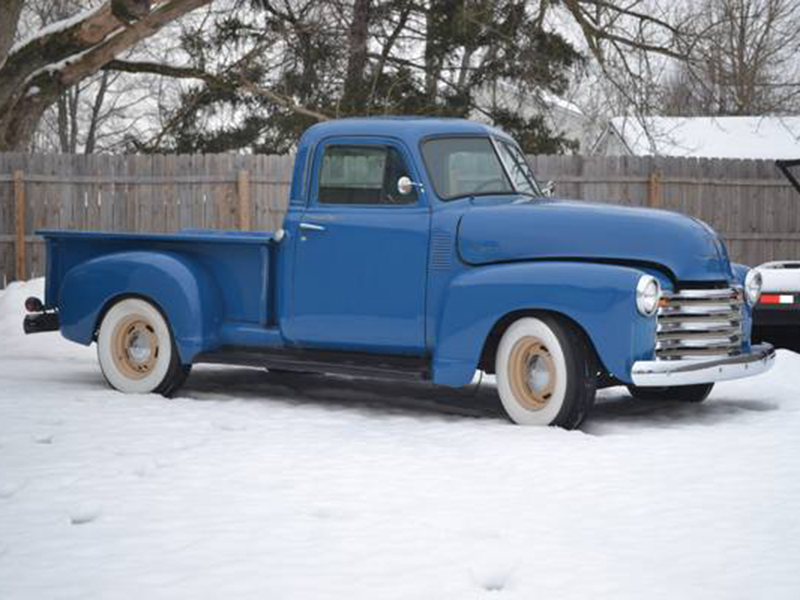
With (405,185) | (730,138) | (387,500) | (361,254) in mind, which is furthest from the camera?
(730,138)

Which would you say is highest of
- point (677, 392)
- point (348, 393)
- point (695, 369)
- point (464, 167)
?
point (464, 167)

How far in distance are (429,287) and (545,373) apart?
0.96 m

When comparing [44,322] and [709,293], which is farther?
[44,322]

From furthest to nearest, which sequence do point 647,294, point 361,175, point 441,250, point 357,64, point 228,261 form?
point 357,64 < point 228,261 < point 361,175 < point 441,250 < point 647,294

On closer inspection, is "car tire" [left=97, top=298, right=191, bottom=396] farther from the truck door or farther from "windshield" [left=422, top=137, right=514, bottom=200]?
"windshield" [left=422, top=137, right=514, bottom=200]

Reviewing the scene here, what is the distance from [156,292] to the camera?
9.37 meters

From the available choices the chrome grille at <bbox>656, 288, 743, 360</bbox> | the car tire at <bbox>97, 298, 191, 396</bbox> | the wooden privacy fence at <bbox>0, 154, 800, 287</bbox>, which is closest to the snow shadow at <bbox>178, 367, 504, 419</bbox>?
the car tire at <bbox>97, 298, 191, 396</bbox>

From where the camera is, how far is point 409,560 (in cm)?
510

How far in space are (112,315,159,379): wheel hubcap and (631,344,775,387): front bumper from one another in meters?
3.70

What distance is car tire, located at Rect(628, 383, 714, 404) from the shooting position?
9445mm

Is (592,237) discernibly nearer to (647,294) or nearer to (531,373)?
(647,294)

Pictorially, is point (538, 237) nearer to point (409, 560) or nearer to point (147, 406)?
point (147, 406)

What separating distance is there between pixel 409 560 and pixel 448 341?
3252mm

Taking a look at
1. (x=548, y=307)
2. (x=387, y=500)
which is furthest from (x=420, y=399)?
(x=387, y=500)
